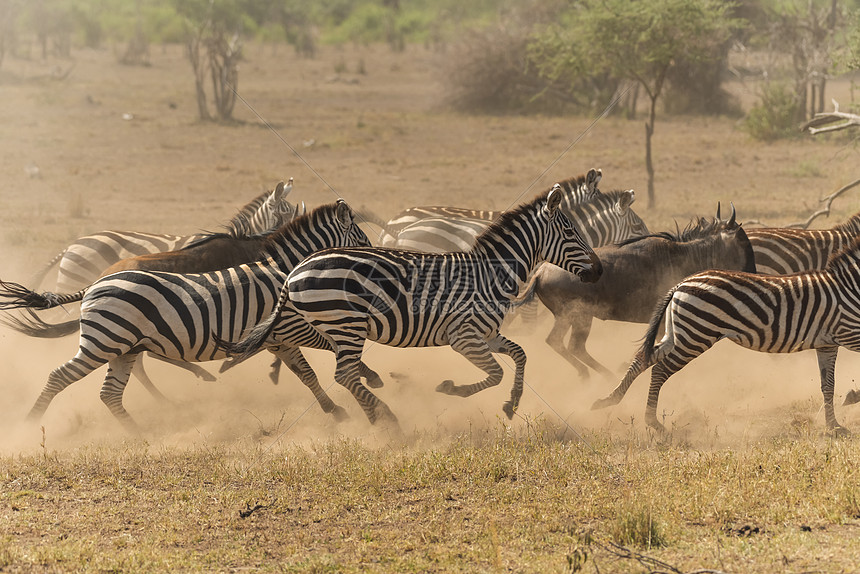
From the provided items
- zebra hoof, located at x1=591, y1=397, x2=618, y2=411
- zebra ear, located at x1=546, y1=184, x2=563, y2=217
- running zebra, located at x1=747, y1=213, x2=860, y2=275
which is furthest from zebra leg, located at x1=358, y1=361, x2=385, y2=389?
running zebra, located at x1=747, y1=213, x2=860, y2=275

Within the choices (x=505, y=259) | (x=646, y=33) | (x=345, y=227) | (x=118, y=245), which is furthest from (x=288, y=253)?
(x=646, y=33)

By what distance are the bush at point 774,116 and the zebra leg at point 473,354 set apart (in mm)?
20725

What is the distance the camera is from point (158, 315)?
727 cm

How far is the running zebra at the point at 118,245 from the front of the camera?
32.8 feet

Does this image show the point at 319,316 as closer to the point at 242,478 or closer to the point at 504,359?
the point at 242,478

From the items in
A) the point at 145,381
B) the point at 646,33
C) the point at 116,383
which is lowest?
Result: the point at 145,381

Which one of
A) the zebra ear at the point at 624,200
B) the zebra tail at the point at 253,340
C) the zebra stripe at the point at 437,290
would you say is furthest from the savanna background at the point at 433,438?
the zebra ear at the point at 624,200

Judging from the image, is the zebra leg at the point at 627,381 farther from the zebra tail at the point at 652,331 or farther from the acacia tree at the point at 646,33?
the acacia tree at the point at 646,33

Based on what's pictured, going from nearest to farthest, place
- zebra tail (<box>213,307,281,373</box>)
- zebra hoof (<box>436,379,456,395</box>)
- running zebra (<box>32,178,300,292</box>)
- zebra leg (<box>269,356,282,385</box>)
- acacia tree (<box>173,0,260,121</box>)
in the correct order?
zebra tail (<box>213,307,281,373</box>), zebra hoof (<box>436,379,456,395</box>), zebra leg (<box>269,356,282,385</box>), running zebra (<box>32,178,300,292</box>), acacia tree (<box>173,0,260,121</box>)

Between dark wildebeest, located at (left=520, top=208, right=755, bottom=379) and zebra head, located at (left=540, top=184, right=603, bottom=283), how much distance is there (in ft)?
3.31

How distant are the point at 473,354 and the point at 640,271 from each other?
2.29m

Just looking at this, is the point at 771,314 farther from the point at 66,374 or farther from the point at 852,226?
the point at 66,374

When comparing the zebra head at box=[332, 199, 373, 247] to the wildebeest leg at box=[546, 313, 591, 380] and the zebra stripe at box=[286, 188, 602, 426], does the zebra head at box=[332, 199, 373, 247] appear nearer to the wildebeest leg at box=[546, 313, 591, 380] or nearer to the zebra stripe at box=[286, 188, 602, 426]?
the zebra stripe at box=[286, 188, 602, 426]

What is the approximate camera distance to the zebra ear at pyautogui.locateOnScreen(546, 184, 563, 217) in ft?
25.6
